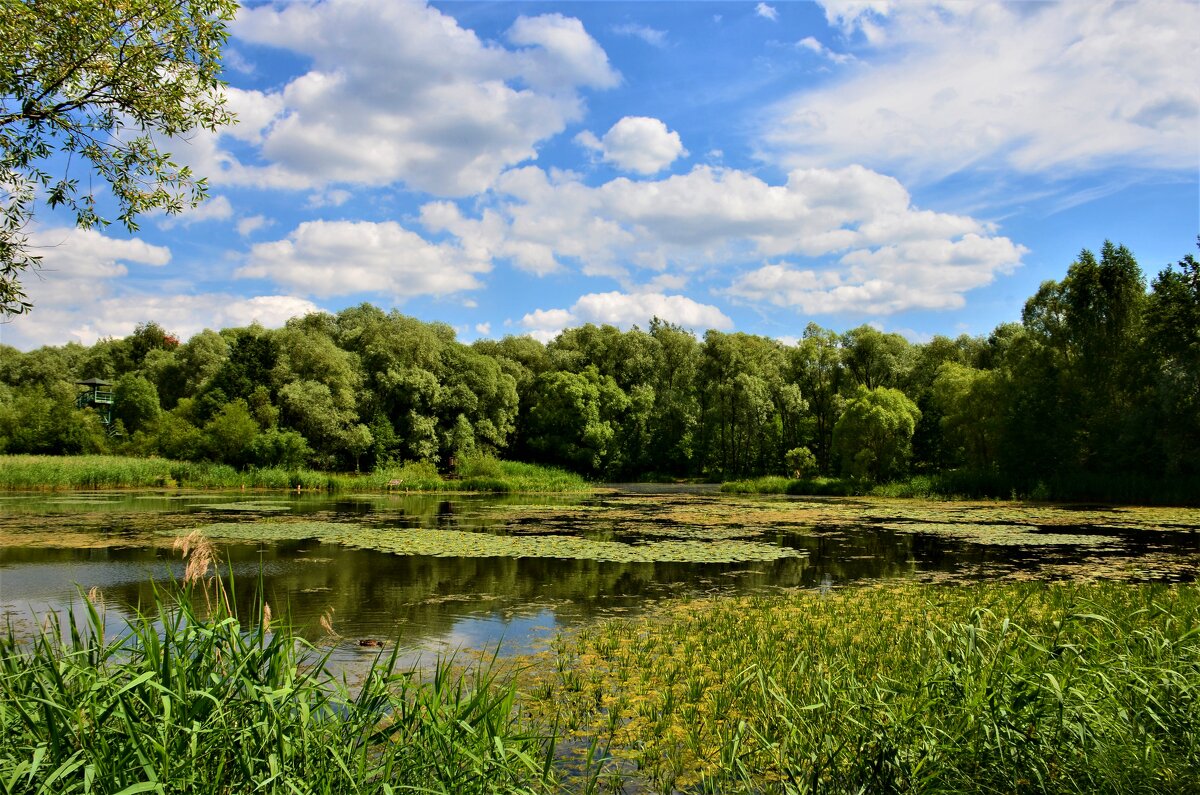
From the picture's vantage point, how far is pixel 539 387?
60.2m

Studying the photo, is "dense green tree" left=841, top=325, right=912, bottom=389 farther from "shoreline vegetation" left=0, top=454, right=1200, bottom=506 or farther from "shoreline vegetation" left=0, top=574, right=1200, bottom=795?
"shoreline vegetation" left=0, top=574, right=1200, bottom=795

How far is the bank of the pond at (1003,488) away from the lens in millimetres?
30109

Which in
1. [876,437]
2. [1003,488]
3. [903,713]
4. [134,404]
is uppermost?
[134,404]

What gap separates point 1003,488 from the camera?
3469cm

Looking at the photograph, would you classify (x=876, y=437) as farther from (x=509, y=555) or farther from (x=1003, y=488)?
(x=509, y=555)

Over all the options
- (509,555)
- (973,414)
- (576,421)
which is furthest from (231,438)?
(973,414)

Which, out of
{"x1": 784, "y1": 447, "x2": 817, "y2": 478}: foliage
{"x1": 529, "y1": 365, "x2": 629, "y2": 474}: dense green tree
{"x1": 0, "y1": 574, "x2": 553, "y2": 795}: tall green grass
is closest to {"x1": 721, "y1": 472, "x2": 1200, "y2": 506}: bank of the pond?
{"x1": 784, "y1": 447, "x2": 817, "y2": 478}: foliage

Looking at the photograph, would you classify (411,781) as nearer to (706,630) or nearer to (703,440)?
(706,630)

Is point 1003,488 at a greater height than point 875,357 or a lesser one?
lesser

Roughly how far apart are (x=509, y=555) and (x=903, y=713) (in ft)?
40.4

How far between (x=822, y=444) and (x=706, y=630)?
4878 cm

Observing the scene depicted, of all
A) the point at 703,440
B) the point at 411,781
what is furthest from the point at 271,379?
the point at 411,781

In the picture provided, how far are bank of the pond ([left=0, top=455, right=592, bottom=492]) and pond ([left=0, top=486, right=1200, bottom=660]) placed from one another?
624 cm

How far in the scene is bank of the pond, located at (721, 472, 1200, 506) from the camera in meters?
30.1
